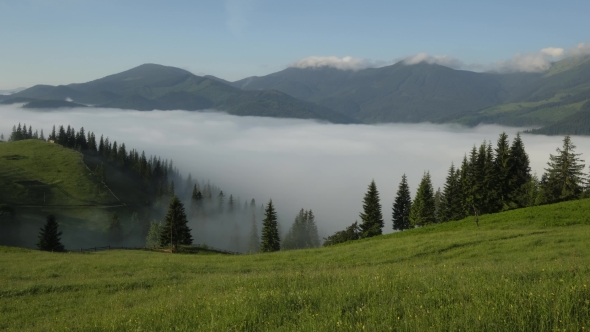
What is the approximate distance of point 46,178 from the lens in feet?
551

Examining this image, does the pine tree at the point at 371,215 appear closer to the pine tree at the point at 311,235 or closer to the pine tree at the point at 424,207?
the pine tree at the point at 424,207

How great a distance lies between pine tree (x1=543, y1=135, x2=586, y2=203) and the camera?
64.2 m

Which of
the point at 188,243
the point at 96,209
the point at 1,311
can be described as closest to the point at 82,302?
the point at 1,311

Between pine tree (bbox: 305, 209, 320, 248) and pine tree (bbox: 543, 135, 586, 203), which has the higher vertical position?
pine tree (bbox: 543, 135, 586, 203)

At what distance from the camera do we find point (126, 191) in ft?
624

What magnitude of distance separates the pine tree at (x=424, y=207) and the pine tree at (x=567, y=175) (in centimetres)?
2373

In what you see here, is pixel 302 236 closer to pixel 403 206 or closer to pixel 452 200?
pixel 403 206

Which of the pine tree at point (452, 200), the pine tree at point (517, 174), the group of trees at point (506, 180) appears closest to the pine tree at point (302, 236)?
the group of trees at point (506, 180)

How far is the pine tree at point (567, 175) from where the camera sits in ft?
211

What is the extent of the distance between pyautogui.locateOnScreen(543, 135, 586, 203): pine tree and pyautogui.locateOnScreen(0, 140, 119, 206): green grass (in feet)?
532

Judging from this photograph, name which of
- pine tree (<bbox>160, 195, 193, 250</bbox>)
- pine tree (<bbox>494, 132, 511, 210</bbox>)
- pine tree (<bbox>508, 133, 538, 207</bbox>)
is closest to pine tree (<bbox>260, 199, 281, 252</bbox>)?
pine tree (<bbox>160, 195, 193, 250</bbox>)

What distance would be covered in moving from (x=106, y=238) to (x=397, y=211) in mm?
107253

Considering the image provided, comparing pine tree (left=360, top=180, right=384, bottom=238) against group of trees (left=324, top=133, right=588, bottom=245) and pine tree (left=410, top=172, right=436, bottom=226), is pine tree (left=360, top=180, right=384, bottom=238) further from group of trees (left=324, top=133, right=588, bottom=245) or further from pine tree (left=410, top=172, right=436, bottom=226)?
pine tree (left=410, top=172, right=436, bottom=226)

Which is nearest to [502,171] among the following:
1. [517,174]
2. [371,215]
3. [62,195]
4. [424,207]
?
[517,174]
